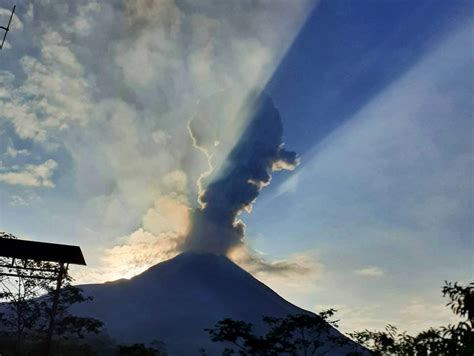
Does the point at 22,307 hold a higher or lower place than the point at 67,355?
higher

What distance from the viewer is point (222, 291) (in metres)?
198

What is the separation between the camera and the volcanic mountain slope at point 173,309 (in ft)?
483

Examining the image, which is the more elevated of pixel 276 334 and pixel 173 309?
pixel 173 309

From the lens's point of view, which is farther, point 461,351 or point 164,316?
point 164,316

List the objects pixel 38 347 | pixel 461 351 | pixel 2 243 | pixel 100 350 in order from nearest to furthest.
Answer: pixel 461 351 → pixel 2 243 → pixel 38 347 → pixel 100 350

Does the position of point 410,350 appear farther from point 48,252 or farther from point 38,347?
point 38,347

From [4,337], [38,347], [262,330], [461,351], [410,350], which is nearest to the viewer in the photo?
[461,351]

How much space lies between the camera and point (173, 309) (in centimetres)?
17738

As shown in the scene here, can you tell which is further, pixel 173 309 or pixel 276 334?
pixel 173 309

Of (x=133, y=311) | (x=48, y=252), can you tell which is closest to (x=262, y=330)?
(x=133, y=311)

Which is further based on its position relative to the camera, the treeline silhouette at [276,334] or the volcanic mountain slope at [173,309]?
the volcanic mountain slope at [173,309]

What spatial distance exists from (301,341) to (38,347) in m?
25.2

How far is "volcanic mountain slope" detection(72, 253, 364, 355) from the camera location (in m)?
147

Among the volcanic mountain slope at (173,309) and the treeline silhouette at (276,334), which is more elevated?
the volcanic mountain slope at (173,309)
